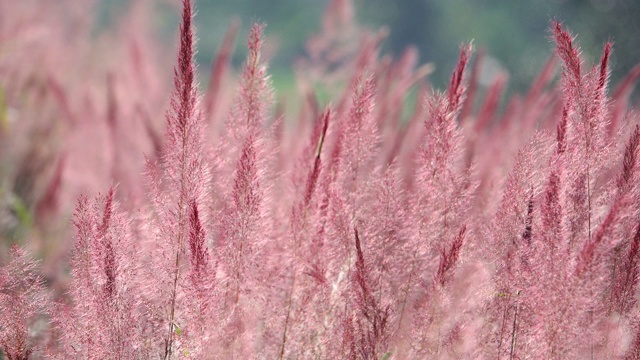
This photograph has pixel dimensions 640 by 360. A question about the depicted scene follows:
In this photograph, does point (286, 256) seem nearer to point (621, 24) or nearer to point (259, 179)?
point (259, 179)

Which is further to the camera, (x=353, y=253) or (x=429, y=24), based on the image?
(x=429, y=24)

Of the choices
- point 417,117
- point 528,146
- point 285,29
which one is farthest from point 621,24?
point 285,29

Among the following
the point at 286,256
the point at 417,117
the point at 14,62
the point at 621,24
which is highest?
the point at 621,24

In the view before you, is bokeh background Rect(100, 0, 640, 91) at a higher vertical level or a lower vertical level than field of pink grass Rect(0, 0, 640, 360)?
higher

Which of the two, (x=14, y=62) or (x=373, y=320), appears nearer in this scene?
(x=373, y=320)

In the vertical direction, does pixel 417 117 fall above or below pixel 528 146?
above

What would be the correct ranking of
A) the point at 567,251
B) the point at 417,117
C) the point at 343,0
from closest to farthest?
the point at 567,251
the point at 417,117
the point at 343,0

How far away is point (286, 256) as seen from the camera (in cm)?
86

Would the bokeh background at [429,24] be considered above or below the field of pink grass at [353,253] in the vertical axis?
above

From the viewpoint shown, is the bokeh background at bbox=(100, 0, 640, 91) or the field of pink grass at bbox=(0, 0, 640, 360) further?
the bokeh background at bbox=(100, 0, 640, 91)

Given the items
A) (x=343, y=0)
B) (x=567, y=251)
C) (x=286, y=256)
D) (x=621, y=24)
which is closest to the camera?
(x=567, y=251)

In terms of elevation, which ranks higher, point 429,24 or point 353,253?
point 429,24

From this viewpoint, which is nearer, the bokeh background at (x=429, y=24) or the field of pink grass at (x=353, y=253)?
the field of pink grass at (x=353, y=253)

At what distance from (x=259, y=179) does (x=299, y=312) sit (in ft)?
0.61
